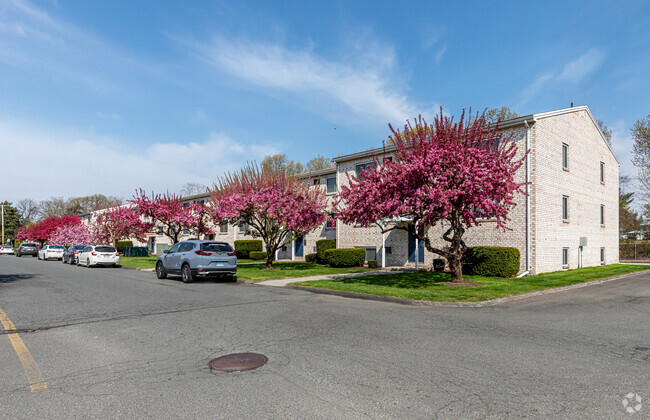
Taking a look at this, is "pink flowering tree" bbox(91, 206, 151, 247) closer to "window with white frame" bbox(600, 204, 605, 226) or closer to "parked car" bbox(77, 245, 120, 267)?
"parked car" bbox(77, 245, 120, 267)

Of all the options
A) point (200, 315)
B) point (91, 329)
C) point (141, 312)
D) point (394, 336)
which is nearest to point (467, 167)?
point (394, 336)

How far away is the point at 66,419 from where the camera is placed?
3.87 meters

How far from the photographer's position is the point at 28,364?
18.4 feet

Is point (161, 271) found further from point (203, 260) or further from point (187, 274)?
point (203, 260)

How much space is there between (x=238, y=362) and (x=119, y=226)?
38.5 m

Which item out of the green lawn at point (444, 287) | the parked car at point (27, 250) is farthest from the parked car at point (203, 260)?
the parked car at point (27, 250)

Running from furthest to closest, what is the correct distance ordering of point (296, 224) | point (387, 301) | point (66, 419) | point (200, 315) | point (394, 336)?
point (296, 224) → point (387, 301) → point (200, 315) → point (394, 336) → point (66, 419)

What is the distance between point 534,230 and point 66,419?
1847 cm

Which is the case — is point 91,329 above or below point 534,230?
below

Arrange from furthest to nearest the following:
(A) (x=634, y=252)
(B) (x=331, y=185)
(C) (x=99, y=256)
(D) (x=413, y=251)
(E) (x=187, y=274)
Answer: (A) (x=634, y=252) → (B) (x=331, y=185) → (C) (x=99, y=256) → (D) (x=413, y=251) → (E) (x=187, y=274)

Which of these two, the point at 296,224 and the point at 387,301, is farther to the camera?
the point at 296,224

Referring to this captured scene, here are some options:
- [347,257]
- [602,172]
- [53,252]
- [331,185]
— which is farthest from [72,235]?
[602,172]

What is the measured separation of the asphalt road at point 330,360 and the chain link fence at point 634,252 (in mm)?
32355

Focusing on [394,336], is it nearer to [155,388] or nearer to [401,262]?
[155,388]
